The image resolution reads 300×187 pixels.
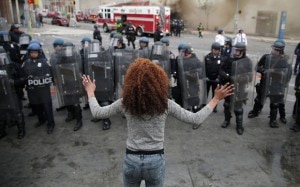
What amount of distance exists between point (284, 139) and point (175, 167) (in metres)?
2.35

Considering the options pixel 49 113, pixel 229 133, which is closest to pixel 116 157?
pixel 49 113

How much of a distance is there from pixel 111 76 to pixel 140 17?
21.4 metres

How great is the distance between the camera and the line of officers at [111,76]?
17.9 ft

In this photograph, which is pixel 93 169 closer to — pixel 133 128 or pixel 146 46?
pixel 133 128

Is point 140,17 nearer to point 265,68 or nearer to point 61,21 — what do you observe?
point 61,21

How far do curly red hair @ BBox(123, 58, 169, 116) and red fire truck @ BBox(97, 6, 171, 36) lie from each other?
2303cm

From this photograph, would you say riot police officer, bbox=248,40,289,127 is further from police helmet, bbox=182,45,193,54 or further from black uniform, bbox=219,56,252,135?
police helmet, bbox=182,45,193,54

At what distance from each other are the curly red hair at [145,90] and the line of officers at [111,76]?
3486 millimetres

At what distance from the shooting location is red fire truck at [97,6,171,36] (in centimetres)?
2545

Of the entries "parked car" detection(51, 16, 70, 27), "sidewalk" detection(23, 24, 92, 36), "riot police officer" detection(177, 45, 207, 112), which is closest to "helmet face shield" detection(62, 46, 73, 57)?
"riot police officer" detection(177, 45, 207, 112)

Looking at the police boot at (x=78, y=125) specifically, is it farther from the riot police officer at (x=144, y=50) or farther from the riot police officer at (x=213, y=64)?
the riot police officer at (x=213, y=64)

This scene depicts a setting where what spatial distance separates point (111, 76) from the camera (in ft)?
19.9

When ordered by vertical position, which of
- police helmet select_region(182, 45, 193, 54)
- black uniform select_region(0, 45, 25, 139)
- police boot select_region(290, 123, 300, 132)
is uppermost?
police helmet select_region(182, 45, 193, 54)

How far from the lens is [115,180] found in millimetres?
4152
